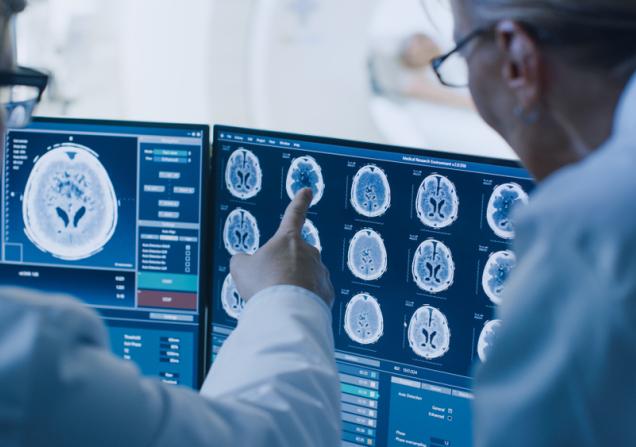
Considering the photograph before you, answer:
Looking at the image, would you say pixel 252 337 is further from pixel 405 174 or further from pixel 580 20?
pixel 580 20

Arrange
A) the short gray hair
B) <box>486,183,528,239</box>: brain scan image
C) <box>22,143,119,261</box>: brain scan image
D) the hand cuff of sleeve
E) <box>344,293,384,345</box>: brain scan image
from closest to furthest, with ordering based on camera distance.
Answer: the short gray hair
the hand cuff of sleeve
<box>486,183,528,239</box>: brain scan image
<box>344,293,384,345</box>: brain scan image
<box>22,143,119,261</box>: brain scan image

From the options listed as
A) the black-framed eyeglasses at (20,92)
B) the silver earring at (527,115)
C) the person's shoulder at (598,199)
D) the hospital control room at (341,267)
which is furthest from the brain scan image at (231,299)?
the person's shoulder at (598,199)

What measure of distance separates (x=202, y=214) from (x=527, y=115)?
2.18 ft

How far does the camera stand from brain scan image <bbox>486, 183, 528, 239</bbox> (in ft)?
3.80

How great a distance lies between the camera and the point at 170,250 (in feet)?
4.53

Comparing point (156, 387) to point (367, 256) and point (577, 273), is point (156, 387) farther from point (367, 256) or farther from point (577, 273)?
point (367, 256)

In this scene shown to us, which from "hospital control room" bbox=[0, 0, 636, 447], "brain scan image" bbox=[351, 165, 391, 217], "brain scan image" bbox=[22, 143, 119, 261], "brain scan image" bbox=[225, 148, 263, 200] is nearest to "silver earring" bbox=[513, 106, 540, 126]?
"hospital control room" bbox=[0, 0, 636, 447]

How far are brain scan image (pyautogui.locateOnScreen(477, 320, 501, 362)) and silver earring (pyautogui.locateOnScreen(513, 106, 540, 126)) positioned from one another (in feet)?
1.38

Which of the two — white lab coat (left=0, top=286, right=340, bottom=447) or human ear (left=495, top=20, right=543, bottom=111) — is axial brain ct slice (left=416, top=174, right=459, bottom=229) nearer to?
white lab coat (left=0, top=286, right=340, bottom=447)

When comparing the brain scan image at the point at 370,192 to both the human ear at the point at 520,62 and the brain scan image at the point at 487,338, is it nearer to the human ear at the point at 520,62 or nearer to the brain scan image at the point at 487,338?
the brain scan image at the point at 487,338

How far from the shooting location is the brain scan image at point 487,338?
1.19 m

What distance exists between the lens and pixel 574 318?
661 millimetres

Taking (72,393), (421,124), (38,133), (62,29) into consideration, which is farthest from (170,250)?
(62,29)

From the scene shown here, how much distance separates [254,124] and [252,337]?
2133mm
